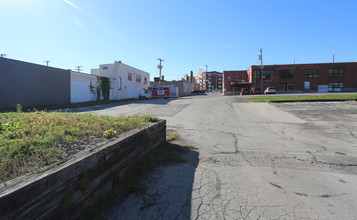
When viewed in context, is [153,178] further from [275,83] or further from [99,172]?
[275,83]

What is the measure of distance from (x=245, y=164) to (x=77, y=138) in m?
3.50

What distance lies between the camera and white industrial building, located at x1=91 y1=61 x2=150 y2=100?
31734 mm

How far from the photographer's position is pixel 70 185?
2.32 meters

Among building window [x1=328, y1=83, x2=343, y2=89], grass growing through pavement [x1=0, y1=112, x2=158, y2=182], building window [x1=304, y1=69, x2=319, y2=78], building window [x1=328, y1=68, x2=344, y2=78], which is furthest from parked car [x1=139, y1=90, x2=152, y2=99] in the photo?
building window [x1=328, y1=68, x2=344, y2=78]

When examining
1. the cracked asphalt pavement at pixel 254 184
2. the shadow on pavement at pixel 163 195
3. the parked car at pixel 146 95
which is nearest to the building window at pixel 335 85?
the parked car at pixel 146 95

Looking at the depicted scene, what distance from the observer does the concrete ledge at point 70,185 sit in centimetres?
178

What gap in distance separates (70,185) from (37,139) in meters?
1.14

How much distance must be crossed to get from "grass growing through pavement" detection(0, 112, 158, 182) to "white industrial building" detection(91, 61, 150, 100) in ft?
90.3

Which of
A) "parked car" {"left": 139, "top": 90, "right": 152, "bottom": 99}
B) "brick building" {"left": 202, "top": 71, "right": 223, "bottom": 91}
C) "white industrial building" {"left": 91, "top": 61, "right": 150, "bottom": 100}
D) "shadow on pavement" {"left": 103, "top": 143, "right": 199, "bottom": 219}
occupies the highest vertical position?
"brick building" {"left": 202, "top": 71, "right": 223, "bottom": 91}

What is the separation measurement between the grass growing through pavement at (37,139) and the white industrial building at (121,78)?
27537mm

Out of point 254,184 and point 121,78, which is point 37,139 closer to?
point 254,184

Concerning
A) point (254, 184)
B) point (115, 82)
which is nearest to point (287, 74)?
point (115, 82)

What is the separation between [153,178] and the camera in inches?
149

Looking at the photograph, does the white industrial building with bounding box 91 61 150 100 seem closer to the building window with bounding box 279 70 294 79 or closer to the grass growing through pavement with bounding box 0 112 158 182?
the grass growing through pavement with bounding box 0 112 158 182
